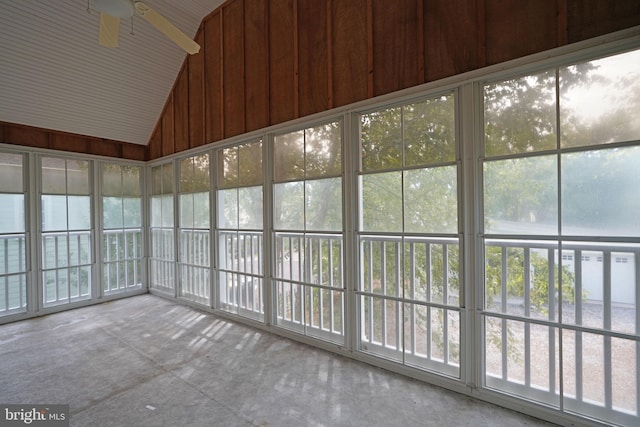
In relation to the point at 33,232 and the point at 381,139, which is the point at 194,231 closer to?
the point at 33,232

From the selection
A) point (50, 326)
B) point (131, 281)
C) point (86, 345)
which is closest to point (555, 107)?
point (86, 345)

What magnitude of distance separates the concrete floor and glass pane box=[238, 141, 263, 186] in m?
2.11

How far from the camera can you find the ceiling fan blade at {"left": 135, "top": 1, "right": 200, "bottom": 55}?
2.49 metres

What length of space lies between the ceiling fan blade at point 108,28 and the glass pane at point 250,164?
6.07 ft

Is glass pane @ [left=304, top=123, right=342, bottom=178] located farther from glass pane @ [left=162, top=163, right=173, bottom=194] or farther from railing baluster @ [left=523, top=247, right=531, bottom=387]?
glass pane @ [left=162, top=163, right=173, bottom=194]

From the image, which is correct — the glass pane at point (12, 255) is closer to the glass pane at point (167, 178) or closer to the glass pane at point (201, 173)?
the glass pane at point (167, 178)

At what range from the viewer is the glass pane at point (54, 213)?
4949 millimetres

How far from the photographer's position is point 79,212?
534 centimetres

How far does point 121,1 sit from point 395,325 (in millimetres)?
3734

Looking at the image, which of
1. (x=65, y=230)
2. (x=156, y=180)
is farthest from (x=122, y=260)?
(x=156, y=180)

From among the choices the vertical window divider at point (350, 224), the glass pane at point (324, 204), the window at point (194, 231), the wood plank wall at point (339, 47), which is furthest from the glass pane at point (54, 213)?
the vertical window divider at point (350, 224)

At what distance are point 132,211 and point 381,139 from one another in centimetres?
545

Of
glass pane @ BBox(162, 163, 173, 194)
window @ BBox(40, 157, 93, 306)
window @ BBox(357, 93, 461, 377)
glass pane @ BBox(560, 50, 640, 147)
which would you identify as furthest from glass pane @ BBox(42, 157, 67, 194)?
glass pane @ BBox(560, 50, 640, 147)

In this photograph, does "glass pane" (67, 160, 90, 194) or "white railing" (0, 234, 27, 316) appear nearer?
"white railing" (0, 234, 27, 316)
